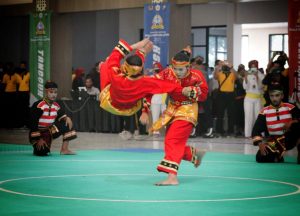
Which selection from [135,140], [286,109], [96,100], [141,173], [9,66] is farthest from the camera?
[9,66]

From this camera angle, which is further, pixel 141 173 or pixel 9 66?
pixel 9 66

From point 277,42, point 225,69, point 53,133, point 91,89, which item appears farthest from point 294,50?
point 277,42

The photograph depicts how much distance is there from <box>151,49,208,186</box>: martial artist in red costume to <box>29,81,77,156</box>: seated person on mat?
12.3 feet

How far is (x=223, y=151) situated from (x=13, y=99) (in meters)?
8.37

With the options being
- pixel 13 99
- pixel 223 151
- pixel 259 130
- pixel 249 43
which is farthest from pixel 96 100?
pixel 249 43

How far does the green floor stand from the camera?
21.9 feet

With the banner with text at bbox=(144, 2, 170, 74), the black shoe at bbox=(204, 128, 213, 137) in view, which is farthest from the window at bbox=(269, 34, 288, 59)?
the banner with text at bbox=(144, 2, 170, 74)

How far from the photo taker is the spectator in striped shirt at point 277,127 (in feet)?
36.1

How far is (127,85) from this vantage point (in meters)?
8.02

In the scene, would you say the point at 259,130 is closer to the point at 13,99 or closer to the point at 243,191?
the point at 243,191

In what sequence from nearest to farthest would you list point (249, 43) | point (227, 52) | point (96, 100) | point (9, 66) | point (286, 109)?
point (286, 109)
point (96, 100)
point (9, 66)
point (227, 52)
point (249, 43)

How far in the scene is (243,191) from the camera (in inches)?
312

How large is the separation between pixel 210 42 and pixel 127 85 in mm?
18279

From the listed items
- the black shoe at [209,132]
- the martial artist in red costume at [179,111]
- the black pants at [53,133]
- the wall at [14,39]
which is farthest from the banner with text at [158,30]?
the wall at [14,39]
